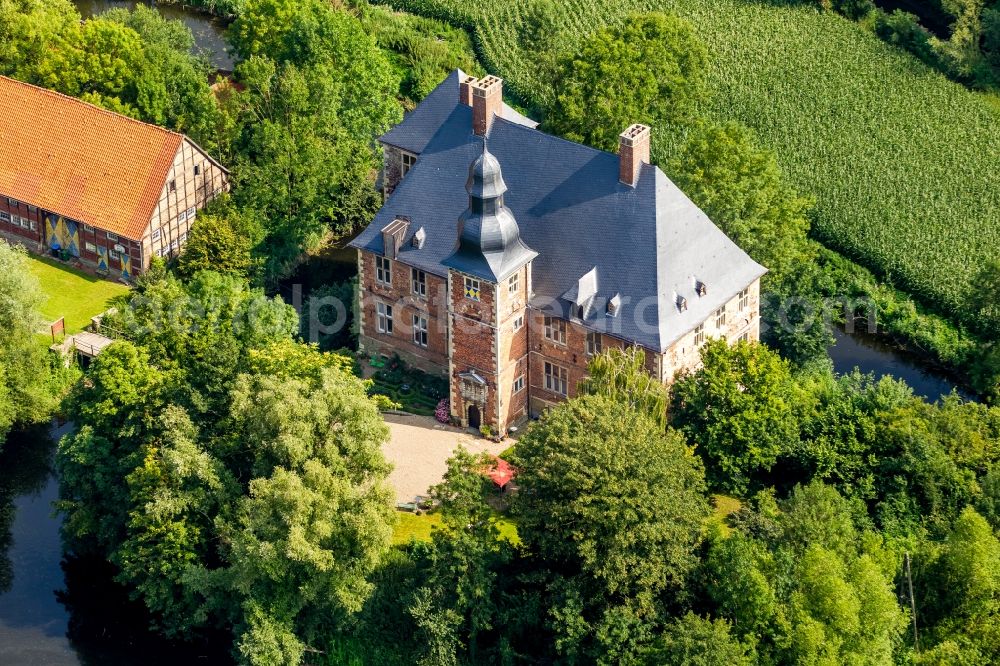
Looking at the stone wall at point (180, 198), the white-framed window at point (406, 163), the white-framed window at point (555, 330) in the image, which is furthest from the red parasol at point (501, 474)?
the stone wall at point (180, 198)

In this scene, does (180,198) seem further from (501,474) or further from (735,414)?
(735,414)

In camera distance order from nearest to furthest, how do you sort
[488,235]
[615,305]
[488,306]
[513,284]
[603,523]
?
1. [603,523]
2. [488,235]
3. [615,305]
4. [488,306]
5. [513,284]

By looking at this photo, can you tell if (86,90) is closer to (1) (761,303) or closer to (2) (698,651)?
(1) (761,303)

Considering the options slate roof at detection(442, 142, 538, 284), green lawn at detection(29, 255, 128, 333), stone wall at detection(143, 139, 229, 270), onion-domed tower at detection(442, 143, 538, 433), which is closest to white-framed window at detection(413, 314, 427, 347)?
onion-domed tower at detection(442, 143, 538, 433)

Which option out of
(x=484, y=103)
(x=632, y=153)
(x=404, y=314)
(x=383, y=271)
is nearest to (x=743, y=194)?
(x=632, y=153)

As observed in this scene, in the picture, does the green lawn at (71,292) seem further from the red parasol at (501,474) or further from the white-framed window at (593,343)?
the white-framed window at (593,343)

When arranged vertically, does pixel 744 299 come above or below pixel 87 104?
below
